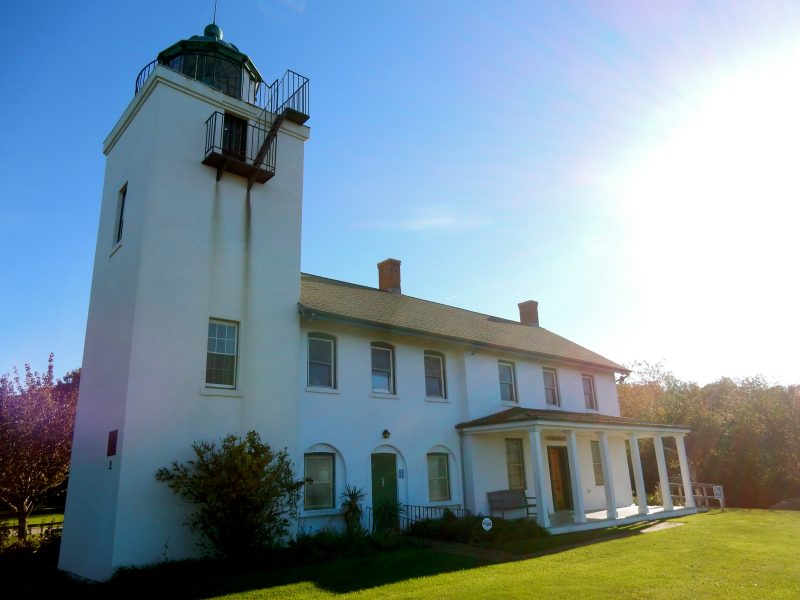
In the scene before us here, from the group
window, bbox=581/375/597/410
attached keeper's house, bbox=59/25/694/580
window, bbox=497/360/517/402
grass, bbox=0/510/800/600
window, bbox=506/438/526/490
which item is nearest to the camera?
grass, bbox=0/510/800/600

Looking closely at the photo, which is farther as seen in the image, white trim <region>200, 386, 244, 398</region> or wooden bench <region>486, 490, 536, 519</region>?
wooden bench <region>486, 490, 536, 519</region>

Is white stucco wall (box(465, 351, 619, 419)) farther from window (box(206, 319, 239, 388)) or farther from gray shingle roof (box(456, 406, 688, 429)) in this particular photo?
window (box(206, 319, 239, 388))

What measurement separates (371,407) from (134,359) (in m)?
6.46

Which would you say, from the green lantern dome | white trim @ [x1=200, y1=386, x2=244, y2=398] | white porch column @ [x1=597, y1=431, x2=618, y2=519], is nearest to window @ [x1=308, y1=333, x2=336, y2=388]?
white trim @ [x1=200, y1=386, x2=244, y2=398]

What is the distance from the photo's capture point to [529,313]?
2908 centimetres

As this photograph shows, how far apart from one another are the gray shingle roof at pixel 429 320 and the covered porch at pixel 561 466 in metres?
3.05

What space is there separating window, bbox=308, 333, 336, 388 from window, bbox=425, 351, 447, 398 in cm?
376

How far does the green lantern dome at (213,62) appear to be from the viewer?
15523mm

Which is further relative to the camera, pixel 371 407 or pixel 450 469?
pixel 450 469

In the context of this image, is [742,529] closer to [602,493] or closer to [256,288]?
[602,493]

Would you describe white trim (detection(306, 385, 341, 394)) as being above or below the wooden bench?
above

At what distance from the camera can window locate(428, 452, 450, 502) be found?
17.1 meters

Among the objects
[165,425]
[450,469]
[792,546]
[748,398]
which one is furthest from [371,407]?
[748,398]

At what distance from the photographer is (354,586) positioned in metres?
9.48
